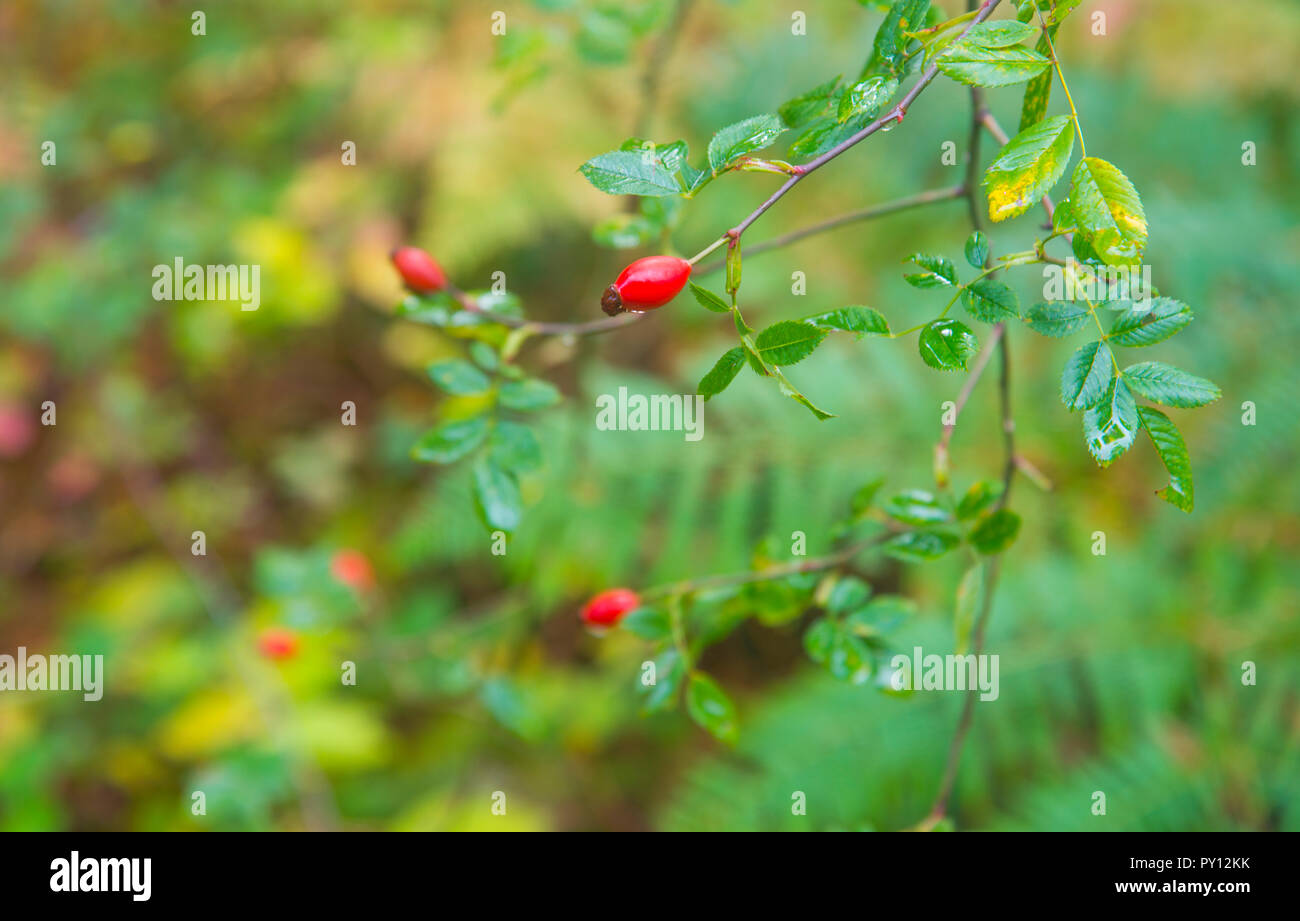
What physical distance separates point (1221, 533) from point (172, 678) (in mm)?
2327

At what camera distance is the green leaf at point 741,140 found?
1.50 feet

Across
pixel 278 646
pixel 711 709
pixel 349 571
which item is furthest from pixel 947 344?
pixel 278 646

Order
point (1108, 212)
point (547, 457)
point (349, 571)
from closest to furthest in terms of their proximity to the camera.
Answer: point (1108, 212)
point (349, 571)
point (547, 457)

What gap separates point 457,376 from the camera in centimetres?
77

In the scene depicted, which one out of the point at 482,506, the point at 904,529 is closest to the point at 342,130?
the point at 482,506

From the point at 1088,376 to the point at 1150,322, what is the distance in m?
0.06

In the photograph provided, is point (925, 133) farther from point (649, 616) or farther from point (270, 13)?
point (649, 616)

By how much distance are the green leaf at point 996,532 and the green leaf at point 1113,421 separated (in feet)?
0.54

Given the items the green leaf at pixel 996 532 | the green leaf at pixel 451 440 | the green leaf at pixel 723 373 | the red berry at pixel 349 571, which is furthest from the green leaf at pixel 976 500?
the red berry at pixel 349 571

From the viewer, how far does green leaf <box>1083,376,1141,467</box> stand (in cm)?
47

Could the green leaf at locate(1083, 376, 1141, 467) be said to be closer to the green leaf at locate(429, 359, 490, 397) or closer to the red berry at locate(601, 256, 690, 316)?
the red berry at locate(601, 256, 690, 316)

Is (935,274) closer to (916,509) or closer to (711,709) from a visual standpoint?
(916,509)

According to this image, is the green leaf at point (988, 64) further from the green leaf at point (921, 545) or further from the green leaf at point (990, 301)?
the green leaf at point (921, 545)

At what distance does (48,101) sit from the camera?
2.31m
